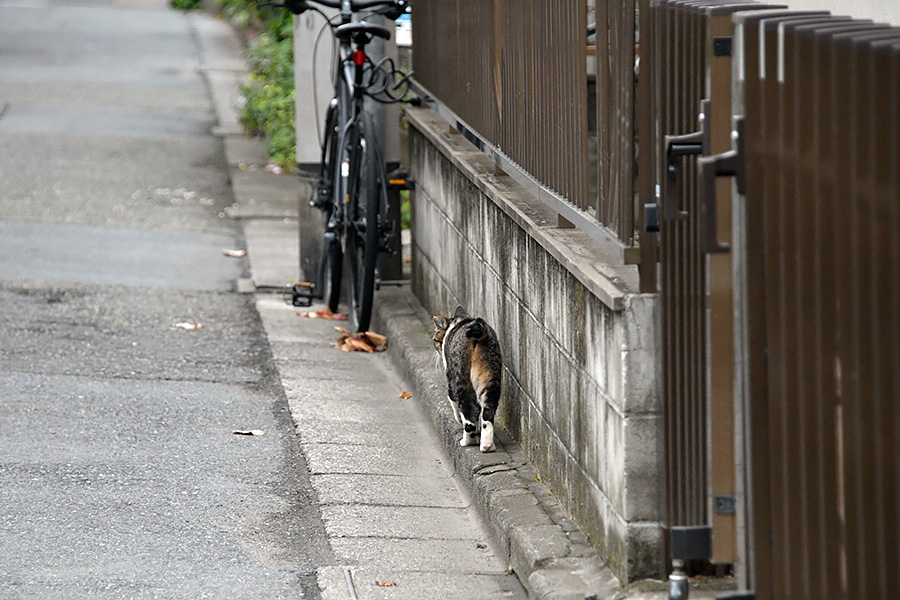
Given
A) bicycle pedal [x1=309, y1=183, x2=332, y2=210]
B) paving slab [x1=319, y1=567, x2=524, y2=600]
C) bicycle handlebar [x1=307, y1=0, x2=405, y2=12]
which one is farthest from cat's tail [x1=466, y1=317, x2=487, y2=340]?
bicycle handlebar [x1=307, y1=0, x2=405, y2=12]

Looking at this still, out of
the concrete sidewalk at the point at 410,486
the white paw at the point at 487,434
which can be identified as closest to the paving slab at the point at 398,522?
the concrete sidewalk at the point at 410,486

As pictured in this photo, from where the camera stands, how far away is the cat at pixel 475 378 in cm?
555

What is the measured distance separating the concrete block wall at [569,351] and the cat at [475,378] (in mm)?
130

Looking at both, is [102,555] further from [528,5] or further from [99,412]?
[528,5]

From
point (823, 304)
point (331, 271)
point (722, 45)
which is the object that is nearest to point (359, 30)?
point (331, 271)

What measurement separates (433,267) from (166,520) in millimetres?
3027

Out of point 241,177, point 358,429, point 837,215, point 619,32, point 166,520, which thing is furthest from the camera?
point 241,177

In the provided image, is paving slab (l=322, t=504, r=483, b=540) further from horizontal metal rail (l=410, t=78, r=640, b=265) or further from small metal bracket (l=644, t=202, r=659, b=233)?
small metal bracket (l=644, t=202, r=659, b=233)

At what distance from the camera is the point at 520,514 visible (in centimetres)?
490

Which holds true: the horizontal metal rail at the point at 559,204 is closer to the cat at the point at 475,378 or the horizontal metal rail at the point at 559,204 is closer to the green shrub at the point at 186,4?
the cat at the point at 475,378

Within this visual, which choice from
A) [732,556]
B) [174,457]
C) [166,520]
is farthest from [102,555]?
[732,556]

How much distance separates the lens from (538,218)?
209 inches

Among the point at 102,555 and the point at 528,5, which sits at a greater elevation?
the point at 528,5

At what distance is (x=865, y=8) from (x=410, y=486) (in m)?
3.03
